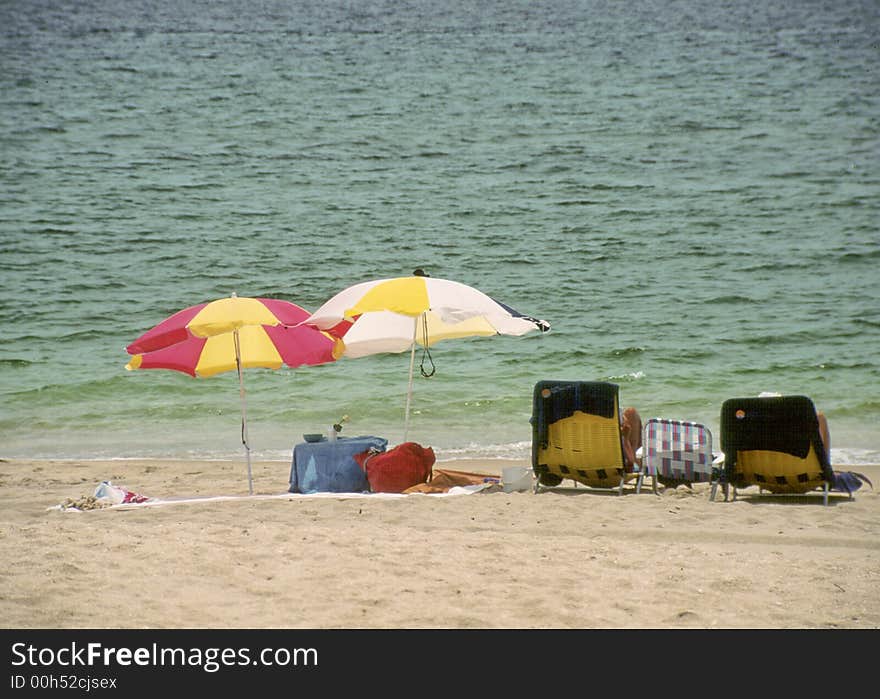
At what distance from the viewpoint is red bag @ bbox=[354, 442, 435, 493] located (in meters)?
7.59

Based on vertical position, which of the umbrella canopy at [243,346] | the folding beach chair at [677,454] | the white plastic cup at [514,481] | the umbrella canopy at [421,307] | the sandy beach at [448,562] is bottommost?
the sandy beach at [448,562]

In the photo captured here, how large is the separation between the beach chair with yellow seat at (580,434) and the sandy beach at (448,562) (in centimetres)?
20

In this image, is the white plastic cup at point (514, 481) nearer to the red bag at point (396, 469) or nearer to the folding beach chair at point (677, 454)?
the red bag at point (396, 469)

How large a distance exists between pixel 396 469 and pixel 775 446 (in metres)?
2.71

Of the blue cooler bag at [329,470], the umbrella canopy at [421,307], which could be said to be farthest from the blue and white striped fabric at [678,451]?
the blue cooler bag at [329,470]

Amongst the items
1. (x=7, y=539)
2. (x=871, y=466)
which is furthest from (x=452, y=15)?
(x=7, y=539)

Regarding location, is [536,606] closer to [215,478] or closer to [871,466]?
[215,478]

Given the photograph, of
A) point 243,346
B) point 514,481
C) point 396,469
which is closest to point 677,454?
point 514,481

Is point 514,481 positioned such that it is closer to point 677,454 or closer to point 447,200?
point 677,454

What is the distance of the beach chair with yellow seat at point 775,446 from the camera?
6863 millimetres

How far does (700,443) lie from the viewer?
739cm

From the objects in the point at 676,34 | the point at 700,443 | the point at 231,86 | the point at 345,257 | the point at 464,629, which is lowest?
the point at 464,629

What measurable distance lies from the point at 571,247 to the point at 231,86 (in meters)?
15.4

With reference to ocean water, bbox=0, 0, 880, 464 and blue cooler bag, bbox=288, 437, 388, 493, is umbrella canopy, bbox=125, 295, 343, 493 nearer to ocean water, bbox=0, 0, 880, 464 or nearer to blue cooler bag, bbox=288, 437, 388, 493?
blue cooler bag, bbox=288, 437, 388, 493
